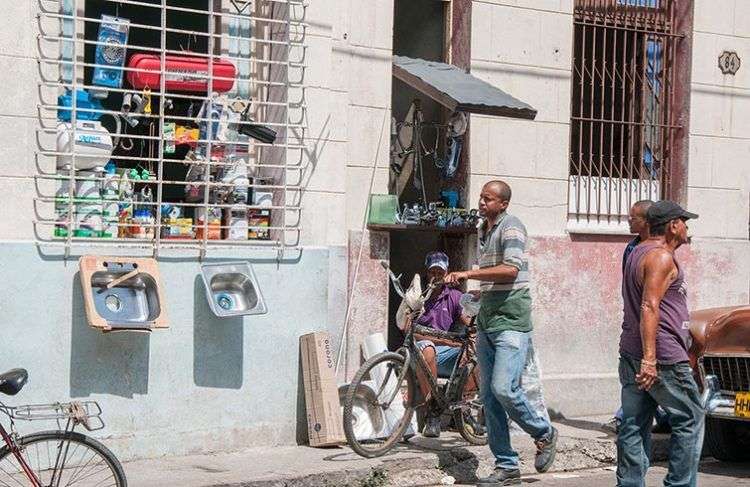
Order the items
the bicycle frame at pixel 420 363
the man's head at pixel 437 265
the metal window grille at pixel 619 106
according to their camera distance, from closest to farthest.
A: 1. the bicycle frame at pixel 420 363
2. the man's head at pixel 437 265
3. the metal window grille at pixel 619 106

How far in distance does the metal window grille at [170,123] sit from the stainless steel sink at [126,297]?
23 centimetres

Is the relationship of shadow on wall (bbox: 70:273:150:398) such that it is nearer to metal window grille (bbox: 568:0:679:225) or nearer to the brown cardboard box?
the brown cardboard box

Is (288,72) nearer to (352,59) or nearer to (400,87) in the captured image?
(352,59)

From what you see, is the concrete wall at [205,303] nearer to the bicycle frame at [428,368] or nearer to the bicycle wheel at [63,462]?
the bicycle frame at [428,368]

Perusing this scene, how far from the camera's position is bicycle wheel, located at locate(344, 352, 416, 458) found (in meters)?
9.16

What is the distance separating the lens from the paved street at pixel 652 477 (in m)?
9.02

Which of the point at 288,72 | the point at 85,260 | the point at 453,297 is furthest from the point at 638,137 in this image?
the point at 85,260

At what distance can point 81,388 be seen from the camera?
335 inches

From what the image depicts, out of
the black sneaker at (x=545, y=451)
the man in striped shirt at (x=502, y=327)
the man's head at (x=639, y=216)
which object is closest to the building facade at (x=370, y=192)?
the man in striped shirt at (x=502, y=327)

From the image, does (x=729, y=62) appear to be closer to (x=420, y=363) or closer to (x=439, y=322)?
(x=439, y=322)

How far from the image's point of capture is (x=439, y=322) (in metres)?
10.1

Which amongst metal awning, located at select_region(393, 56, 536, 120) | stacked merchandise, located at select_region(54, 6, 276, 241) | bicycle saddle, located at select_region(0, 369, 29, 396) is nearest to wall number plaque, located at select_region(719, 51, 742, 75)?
metal awning, located at select_region(393, 56, 536, 120)

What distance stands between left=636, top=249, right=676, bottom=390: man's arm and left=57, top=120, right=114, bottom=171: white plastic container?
381cm

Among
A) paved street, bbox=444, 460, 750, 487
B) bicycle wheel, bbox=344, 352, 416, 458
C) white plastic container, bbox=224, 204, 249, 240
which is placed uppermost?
white plastic container, bbox=224, 204, 249, 240
